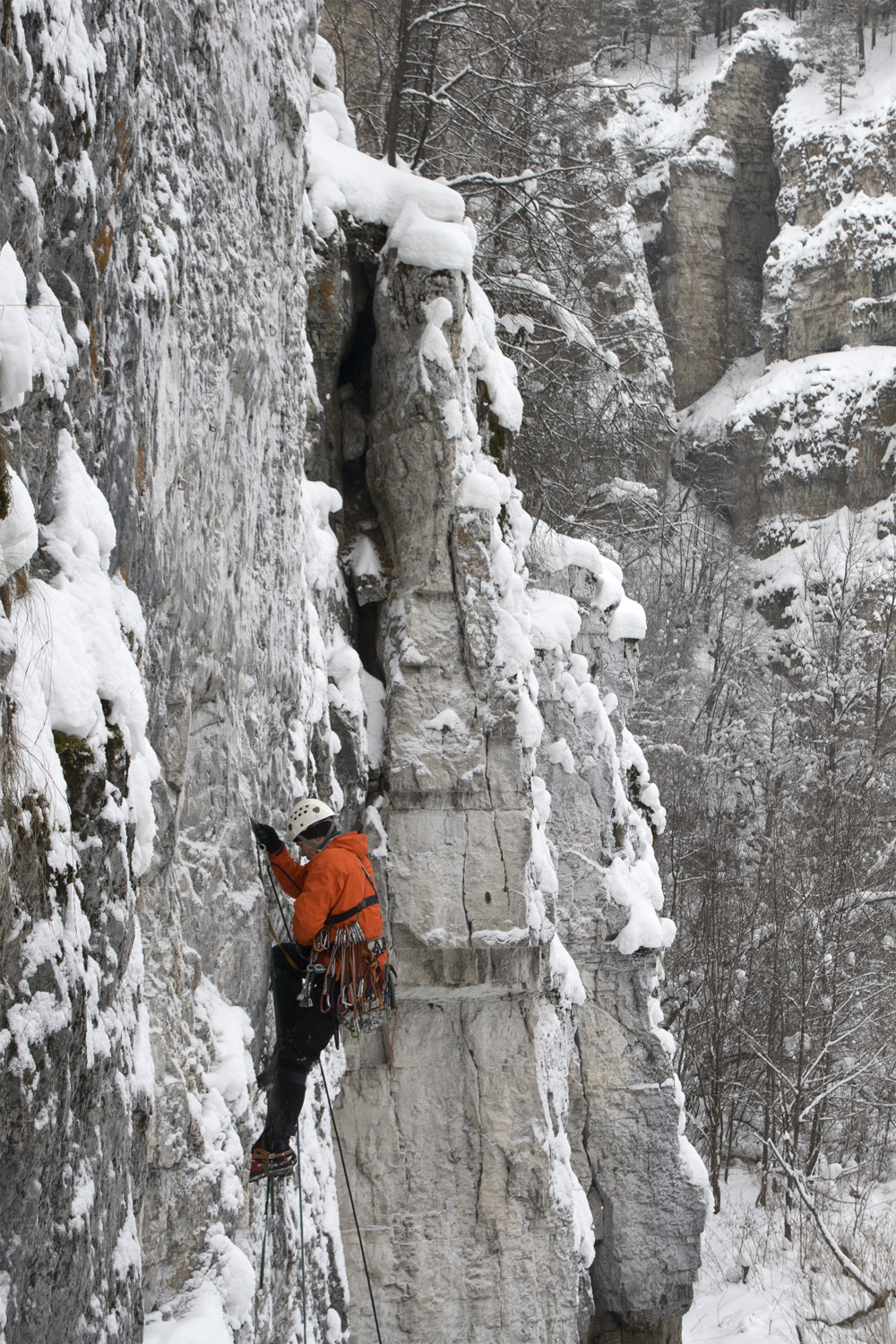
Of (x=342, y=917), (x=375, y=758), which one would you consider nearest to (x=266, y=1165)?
(x=342, y=917)

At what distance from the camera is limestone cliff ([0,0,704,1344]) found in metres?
2.47

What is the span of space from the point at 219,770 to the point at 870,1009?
1232 centimetres

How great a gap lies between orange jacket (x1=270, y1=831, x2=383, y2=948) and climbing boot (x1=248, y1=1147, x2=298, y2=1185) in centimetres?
84

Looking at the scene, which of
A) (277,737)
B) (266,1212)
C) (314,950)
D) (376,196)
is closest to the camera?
(266,1212)

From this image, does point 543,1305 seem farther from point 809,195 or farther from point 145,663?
point 809,195

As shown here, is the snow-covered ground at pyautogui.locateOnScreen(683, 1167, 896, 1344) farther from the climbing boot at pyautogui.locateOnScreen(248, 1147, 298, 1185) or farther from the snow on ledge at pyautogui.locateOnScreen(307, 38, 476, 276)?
the snow on ledge at pyautogui.locateOnScreen(307, 38, 476, 276)

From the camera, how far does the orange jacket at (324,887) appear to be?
16.4 feet

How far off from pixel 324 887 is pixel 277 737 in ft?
2.70

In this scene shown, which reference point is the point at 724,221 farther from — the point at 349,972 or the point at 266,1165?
the point at 266,1165

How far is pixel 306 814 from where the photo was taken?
204 inches

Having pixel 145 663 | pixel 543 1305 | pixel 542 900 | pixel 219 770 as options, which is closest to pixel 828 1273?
pixel 543 1305

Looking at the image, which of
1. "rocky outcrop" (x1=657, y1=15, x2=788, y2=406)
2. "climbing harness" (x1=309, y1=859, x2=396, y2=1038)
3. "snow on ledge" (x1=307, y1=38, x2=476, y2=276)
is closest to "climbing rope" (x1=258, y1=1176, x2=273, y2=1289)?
"climbing harness" (x1=309, y1=859, x2=396, y2=1038)

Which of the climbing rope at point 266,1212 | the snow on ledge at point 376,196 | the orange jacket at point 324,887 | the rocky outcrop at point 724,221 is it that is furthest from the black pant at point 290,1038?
the rocky outcrop at point 724,221

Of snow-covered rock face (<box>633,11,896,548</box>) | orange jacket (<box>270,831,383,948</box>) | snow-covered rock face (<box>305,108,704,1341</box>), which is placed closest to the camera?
orange jacket (<box>270,831,383,948</box>)
